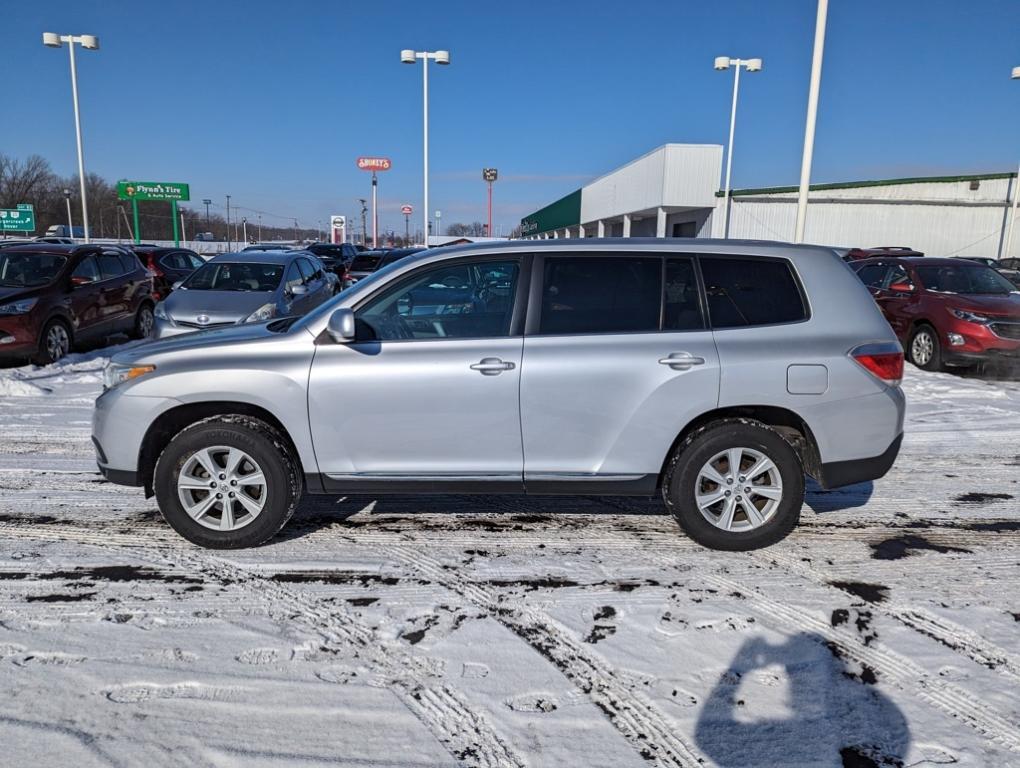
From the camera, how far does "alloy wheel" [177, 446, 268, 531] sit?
419 centimetres

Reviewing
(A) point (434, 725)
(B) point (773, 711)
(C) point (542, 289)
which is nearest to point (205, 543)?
(A) point (434, 725)

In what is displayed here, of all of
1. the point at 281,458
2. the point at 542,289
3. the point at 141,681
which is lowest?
the point at 141,681

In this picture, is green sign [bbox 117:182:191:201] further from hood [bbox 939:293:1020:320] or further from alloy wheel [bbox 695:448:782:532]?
alloy wheel [bbox 695:448:782:532]

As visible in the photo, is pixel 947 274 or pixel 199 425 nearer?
pixel 199 425

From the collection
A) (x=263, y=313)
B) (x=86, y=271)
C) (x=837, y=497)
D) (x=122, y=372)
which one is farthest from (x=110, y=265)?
(x=837, y=497)

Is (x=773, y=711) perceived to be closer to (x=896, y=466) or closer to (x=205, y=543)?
(x=205, y=543)

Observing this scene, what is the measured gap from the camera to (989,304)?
10.6 m

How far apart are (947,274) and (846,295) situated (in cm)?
895

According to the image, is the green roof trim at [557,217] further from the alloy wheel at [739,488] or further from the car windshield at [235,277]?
the alloy wheel at [739,488]

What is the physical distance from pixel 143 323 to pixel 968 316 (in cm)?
1404

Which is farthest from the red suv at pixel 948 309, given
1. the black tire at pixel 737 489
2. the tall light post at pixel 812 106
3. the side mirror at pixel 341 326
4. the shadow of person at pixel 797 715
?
the side mirror at pixel 341 326

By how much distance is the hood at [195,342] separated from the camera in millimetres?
4270

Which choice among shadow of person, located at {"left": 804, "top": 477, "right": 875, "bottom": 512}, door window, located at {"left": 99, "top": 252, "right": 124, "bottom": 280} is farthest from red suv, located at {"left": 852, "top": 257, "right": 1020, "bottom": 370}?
door window, located at {"left": 99, "top": 252, "right": 124, "bottom": 280}

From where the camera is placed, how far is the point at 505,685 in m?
2.98
